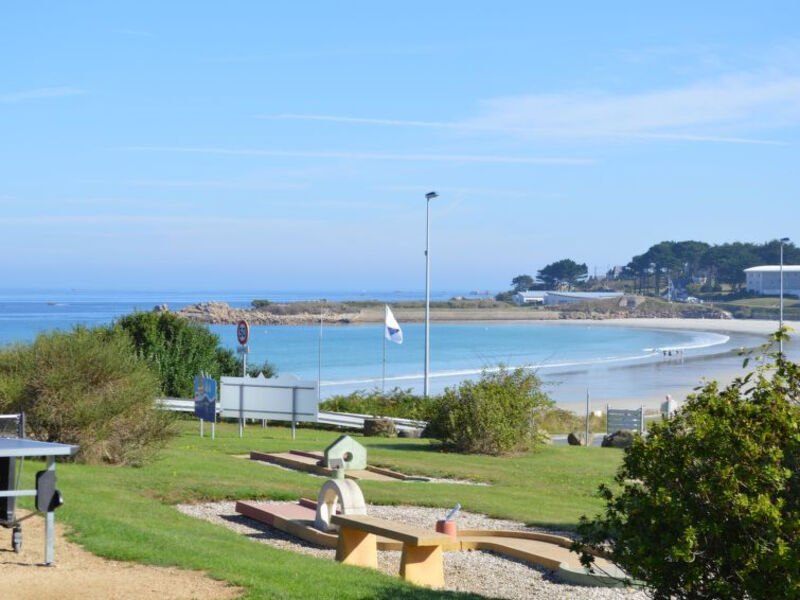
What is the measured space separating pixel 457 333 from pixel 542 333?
1054 cm

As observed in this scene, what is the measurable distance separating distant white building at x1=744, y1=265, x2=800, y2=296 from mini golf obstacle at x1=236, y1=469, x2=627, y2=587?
567 ft

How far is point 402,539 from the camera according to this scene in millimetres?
10000

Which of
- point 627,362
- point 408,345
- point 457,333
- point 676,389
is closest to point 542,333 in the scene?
point 457,333

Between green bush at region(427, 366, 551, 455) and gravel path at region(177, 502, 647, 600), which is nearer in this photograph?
gravel path at region(177, 502, 647, 600)

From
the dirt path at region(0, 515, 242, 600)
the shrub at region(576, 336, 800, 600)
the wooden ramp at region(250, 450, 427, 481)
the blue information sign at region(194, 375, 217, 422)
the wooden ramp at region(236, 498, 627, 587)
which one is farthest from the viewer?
the blue information sign at region(194, 375, 217, 422)

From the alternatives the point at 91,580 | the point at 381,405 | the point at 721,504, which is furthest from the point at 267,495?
the point at 381,405

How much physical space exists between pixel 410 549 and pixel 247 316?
146 meters

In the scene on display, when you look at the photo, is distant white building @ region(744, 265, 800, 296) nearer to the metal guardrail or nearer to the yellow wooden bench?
the metal guardrail

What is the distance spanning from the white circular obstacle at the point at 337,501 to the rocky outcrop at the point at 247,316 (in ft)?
422

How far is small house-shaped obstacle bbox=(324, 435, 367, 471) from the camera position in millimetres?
16016

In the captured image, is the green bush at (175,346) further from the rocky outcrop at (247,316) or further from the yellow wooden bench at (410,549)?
the rocky outcrop at (247,316)

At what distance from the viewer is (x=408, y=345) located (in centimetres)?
10819

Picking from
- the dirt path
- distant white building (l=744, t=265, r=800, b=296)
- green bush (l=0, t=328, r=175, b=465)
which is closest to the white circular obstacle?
the dirt path

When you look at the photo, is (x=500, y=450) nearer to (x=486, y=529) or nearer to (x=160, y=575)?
(x=486, y=529)
